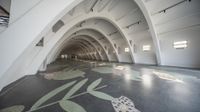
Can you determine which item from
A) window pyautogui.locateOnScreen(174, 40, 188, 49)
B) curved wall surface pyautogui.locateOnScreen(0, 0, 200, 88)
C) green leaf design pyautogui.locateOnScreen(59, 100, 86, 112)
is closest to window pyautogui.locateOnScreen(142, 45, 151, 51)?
curved wall surface pyautogui.locateOnScreen(0, 0, 200, 88)

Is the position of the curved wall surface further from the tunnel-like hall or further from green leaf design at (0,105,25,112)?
green leaf design at (0,105,25,112)

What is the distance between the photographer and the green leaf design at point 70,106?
66.0 inches

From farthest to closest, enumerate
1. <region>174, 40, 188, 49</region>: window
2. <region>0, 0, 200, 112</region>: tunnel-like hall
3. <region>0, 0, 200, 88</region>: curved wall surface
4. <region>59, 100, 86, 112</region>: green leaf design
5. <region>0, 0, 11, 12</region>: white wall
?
1. <region>174, 40, 188, 49</region>: window
2. <region>0, 0, 11, 12</region>: white wall
3. <region>0, 0, 200, 88</region>: curved wall surface
4. <region>0, 0, 200, 112</region>: tunnel-like hall
5. <region>59, 100, 86, 112</region>: green leaf design

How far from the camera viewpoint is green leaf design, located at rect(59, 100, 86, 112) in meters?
1.68

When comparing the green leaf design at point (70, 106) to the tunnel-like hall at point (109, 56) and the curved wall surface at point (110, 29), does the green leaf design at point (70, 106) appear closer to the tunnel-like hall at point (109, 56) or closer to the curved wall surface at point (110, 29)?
the tunnel-like hall at point (109, 56)

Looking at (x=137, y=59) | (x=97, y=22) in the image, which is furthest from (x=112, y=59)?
(x=97, y=22)

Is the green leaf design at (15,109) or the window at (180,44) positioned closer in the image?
the green leaf design at (15,109)

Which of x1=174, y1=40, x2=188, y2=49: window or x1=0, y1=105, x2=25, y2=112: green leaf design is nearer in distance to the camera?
x1=0, y1=105, x2=25, y2=112: green leaf design

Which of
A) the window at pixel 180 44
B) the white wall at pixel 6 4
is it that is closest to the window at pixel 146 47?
the window at pixel 180 44

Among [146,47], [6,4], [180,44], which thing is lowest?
[180,44]

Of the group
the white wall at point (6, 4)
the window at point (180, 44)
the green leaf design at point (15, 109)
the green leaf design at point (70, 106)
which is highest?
the white wall at point (6, 4)

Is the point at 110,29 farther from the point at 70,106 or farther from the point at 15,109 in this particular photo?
the point at 15,109

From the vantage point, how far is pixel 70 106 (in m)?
1.82

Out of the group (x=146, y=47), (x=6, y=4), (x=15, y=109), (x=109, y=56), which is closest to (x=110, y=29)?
(x=146, y=47)
